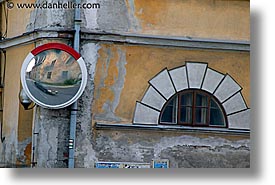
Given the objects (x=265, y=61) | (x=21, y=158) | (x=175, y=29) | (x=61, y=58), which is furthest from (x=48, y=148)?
(x=265, y=61)

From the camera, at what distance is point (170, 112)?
2895 millimetres

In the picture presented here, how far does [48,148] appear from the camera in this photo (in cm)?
277

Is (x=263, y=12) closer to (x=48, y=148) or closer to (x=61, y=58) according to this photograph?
(x=61, y=58)

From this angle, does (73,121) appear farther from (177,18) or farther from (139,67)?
(177,18)

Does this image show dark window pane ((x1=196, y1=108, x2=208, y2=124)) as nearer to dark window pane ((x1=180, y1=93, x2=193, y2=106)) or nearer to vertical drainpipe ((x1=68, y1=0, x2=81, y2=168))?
dark window pane ((x1=180, y1=93, x2=193, y2=106))

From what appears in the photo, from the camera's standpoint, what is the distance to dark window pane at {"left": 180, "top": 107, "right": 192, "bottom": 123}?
2896 millimetres

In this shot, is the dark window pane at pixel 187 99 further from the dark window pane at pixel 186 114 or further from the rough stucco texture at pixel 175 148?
the rough stucco texture at pixel 175 148

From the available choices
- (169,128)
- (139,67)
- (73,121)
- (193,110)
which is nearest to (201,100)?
(193,110)

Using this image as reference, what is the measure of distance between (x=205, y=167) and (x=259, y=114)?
1.07ft

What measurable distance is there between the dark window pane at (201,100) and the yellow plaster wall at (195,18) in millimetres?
262

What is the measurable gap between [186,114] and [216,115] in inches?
5.5

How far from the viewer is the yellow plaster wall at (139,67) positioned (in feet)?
9.33

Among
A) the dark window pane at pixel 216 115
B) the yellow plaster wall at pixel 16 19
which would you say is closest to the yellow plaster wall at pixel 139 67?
the dark window pane at pixel 216 115

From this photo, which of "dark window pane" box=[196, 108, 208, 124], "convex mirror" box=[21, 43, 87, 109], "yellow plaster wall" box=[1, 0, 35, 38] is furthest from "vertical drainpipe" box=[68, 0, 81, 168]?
"dark window pane" box=[196, 108, 208, 124]
